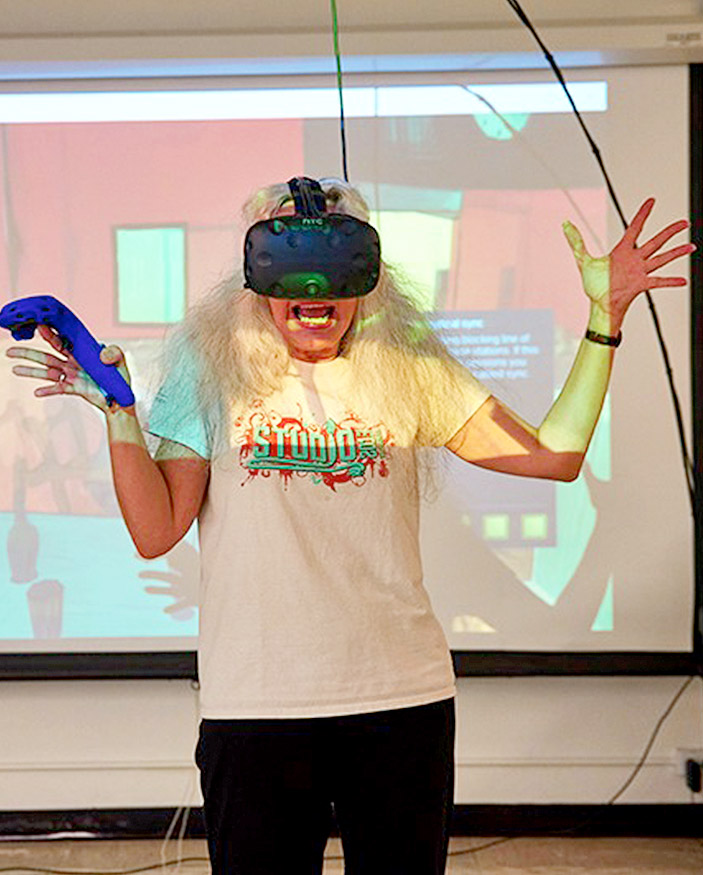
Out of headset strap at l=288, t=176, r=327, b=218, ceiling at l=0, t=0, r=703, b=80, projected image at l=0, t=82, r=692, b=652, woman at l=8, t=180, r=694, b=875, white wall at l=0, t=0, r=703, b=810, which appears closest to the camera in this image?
headset strap at l=288, t=176, r=327, b=218

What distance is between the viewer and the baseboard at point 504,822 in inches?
151

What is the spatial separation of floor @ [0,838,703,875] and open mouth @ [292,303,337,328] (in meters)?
2.17

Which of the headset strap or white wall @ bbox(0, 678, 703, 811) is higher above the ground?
the headset strap

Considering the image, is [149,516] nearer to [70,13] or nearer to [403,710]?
[403,710]

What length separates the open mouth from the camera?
1782 millimetres

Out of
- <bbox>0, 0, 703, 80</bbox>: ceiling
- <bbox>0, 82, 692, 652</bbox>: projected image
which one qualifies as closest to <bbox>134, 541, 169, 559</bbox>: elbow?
<bbox>0, 82, 692, 652</bbox>: projected image

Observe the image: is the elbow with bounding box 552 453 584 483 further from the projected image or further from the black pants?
the projected image

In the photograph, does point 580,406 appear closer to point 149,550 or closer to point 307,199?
point 307,199

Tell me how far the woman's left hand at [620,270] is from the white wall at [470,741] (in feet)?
7.00

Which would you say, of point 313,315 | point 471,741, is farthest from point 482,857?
point 313,315

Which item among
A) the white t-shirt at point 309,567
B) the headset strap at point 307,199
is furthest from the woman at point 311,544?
the headset strap at point 307,199

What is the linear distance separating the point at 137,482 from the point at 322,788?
43 centimetres

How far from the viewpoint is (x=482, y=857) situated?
370 cm

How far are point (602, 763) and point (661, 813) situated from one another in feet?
0.67
